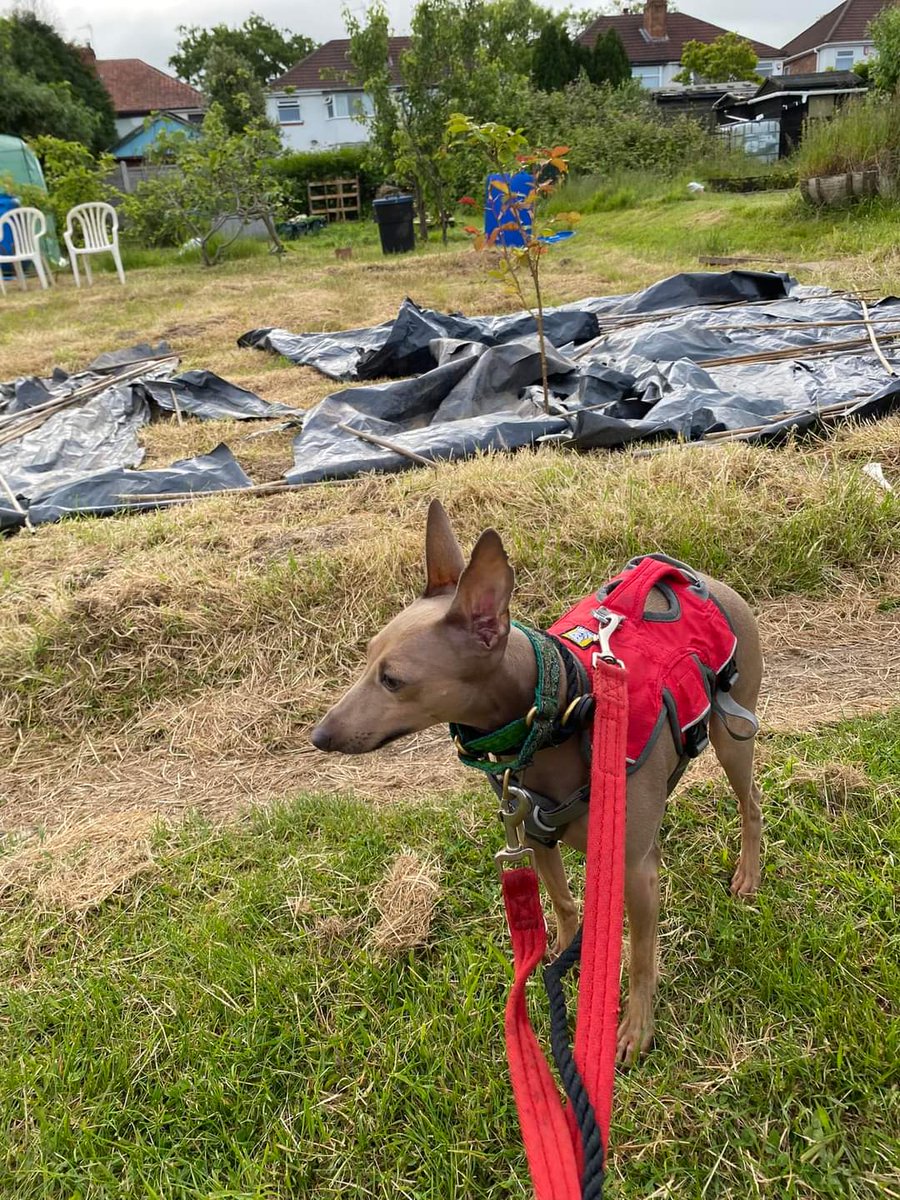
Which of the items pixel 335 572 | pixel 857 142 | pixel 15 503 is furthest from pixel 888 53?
pixel 15 503

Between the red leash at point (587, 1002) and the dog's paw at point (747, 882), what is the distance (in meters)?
0.85

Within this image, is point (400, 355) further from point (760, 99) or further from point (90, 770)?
point (760, 99)

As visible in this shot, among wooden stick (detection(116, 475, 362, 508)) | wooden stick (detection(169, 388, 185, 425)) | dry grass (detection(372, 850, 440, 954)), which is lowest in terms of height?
dry grass (detection(372, 850, 440, 954))

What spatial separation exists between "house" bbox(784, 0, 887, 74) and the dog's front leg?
62617 mm

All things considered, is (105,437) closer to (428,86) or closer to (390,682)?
(390,682)

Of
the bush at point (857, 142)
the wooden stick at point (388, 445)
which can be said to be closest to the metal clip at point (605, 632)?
the wooden stick at point (388, 445)

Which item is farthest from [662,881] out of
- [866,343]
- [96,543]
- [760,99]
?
[760,99]

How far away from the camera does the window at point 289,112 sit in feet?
154

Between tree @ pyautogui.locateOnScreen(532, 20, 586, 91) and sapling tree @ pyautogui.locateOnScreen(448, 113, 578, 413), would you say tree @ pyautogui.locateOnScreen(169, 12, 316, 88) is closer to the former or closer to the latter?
tree @ pyautogui.locateOnScreen(532, 20, 586, 91)

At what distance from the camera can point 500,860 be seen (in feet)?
5.08

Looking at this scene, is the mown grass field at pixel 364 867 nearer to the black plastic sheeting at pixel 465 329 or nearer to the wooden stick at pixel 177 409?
the wooden stick at pixel 177 409

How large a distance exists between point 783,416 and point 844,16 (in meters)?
63.0

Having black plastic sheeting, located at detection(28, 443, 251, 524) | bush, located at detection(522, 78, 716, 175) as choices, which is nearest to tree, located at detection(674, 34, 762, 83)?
bush, located at detection(522, 78, 716, 175)

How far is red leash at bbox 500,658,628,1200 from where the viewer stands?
1166 mm
